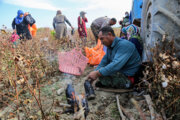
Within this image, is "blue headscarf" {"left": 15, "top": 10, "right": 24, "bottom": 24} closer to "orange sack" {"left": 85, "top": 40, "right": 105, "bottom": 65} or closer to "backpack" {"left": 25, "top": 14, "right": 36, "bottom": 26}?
"backpack" {"left": 25, "top": 14, "right": 36, "bottom": 26}

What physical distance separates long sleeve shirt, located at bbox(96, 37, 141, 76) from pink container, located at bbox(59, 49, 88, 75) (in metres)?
1.18

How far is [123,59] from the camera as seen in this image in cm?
212

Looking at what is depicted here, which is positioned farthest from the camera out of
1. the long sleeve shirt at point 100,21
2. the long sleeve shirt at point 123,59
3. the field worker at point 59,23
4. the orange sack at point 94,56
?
the field worker at point 59,23

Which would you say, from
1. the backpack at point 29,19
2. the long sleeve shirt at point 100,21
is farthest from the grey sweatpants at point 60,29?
the long sleeve shirt at point 100,21

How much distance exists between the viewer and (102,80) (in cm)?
257

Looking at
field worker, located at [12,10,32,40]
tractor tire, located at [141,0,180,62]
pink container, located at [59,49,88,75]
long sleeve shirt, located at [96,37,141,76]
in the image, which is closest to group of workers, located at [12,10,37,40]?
field worker, located at [12,10,32,40]

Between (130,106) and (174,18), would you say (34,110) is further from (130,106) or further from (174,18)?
(174,18)

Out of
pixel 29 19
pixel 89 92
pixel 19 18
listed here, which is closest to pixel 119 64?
pixel 89 92

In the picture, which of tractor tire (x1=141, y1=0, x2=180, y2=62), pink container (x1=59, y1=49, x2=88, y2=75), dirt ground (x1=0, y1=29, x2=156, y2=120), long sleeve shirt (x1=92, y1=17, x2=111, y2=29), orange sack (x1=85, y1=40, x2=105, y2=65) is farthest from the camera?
long sleeve shirt (x1=92, y1=17, x2=111, y2=29)

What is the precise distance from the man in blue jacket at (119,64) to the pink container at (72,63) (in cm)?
108

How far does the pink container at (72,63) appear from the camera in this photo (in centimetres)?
339

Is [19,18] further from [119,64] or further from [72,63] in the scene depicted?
→ [119,64]

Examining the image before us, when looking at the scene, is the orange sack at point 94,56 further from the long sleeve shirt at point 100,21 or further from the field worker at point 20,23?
the field worker at point 20,23

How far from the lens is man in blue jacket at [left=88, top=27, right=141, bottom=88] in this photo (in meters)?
2.15
